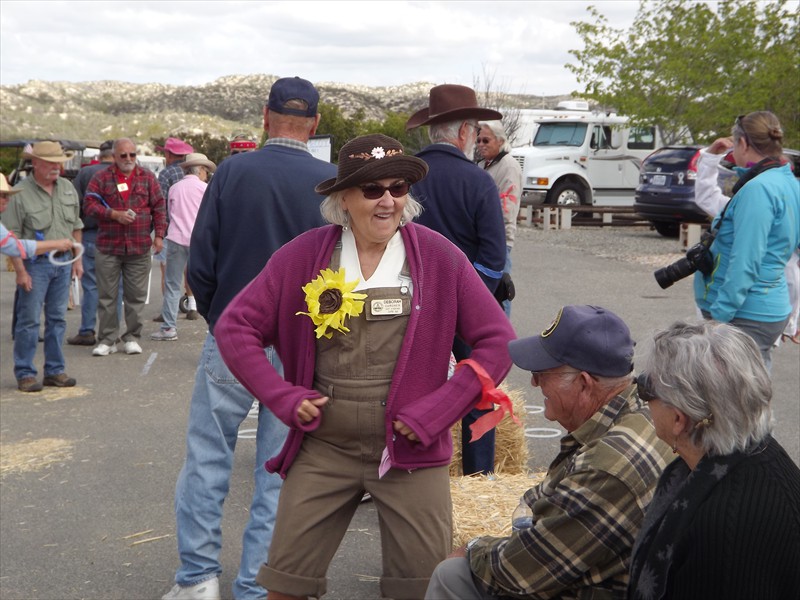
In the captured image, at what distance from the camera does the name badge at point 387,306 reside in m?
3.41

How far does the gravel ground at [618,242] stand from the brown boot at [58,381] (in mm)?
10665

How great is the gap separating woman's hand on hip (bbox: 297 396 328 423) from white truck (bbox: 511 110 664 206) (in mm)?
22610

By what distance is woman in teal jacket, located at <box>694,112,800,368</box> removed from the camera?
17.1ft

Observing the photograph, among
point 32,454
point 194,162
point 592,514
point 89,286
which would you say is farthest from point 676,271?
point 194,162

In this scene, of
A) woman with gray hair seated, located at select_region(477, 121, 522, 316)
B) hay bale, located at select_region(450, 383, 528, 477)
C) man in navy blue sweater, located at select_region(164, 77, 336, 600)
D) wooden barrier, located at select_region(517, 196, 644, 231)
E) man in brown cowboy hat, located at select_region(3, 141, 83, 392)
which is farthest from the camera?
wooden barrier, located at select_region(517, 196, 644, 231)

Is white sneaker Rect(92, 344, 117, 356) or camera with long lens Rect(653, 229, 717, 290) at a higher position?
camera with long lens Rect(653, 229, 717, 290)

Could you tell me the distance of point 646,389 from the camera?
8.83 ft

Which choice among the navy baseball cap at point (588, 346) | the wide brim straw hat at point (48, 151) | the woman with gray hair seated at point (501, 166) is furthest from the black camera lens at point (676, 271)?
the wide brim straw hat at point (48, 151)

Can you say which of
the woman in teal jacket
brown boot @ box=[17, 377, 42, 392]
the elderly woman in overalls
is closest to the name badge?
the elderly woman in overalls

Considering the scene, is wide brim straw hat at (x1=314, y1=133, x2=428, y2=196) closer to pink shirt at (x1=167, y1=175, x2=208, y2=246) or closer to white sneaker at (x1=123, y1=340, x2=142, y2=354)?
white sneaker at (x1=123, y1=340, x2=142, y2=354)

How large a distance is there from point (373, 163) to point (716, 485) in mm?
1503

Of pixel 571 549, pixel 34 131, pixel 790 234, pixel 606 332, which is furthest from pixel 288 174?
pixel 34 131

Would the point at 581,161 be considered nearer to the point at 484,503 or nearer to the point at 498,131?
the point at 498,131

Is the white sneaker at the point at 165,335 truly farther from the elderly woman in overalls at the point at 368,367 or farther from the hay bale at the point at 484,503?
the elderly woman in overalls at the point at 368,367
